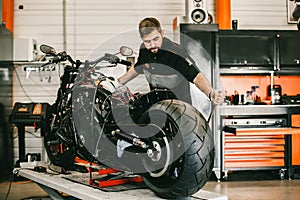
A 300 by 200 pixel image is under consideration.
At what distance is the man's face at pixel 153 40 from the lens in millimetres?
3082

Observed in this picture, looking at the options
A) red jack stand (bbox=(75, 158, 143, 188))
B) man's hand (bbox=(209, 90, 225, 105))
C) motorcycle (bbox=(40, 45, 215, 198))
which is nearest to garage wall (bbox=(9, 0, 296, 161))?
motorcycle (bbox=(40, 45, 215, 198))

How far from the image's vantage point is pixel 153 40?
312 centimetres

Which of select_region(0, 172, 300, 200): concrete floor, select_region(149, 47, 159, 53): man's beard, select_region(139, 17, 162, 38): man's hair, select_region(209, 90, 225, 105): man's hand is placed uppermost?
select_region(139, 17, 162, 38): man's hair

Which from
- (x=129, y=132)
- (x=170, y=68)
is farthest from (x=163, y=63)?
(x=129, y=132)

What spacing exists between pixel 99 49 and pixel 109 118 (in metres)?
3.59

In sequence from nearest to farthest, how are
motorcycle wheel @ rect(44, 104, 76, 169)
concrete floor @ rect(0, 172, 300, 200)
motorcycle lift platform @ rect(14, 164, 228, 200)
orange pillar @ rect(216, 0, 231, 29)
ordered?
motorcycle lift platform @ rect(14, 164, 228, 200) < motorcycle wheel @ rect(44, 104, 76, 169) < concrete floor @ rect(0, 172, 300, 200) < orange pillar @ rect(216, 0, 231, 29)

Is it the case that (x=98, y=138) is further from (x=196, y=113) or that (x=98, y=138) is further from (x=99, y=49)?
(x=99, y=49)

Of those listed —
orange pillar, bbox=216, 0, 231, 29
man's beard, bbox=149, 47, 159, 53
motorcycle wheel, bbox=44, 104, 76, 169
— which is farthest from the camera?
orange pillar, bbox=216, 0, 231, 29

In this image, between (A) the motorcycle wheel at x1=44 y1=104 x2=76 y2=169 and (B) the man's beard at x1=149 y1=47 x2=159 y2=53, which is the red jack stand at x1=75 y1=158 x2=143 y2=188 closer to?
(A) the motorcycle wheel at x1=44 y1=104 x2=76 y2=169

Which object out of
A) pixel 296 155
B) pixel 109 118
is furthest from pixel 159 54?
pixel 296 155

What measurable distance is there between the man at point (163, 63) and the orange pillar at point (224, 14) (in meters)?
2.93

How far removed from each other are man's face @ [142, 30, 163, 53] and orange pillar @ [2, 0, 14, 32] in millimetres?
3322

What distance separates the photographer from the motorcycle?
2336 millimetres

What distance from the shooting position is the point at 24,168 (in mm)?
3703
